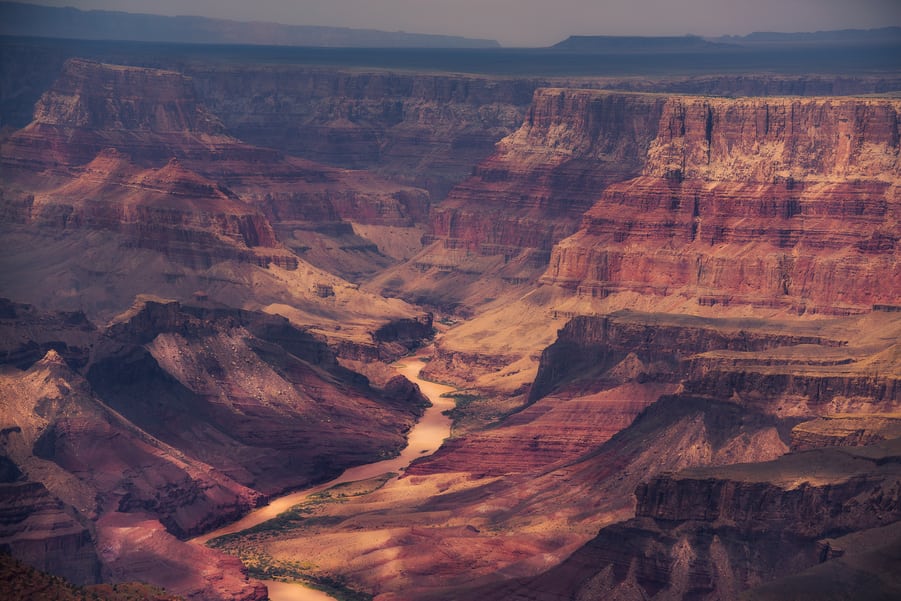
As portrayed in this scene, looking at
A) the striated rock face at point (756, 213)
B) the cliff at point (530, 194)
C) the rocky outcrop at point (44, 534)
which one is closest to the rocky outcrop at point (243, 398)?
the rocky outcrop at point (44, 534)

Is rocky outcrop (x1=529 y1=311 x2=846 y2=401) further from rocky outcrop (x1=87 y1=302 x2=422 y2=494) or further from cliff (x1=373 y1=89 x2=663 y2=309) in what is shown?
cliff (x1=373 y1=89 x2=663 y2=309)

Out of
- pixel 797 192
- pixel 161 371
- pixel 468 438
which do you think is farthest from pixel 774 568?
pixel 797 192

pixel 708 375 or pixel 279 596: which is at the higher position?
pixel 708 375

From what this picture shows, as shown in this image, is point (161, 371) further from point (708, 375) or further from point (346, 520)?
→ point (708, 375)

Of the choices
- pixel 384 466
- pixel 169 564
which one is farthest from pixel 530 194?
pixel 169 564

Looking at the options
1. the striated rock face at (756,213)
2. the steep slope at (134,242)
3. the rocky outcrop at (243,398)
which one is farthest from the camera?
the steep slope at (134,242)

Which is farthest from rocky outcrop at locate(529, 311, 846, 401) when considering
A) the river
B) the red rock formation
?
the red rock formation

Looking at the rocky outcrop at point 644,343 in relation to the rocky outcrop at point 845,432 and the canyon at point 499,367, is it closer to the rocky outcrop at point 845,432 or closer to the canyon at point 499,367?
the canyon at point 499,367
